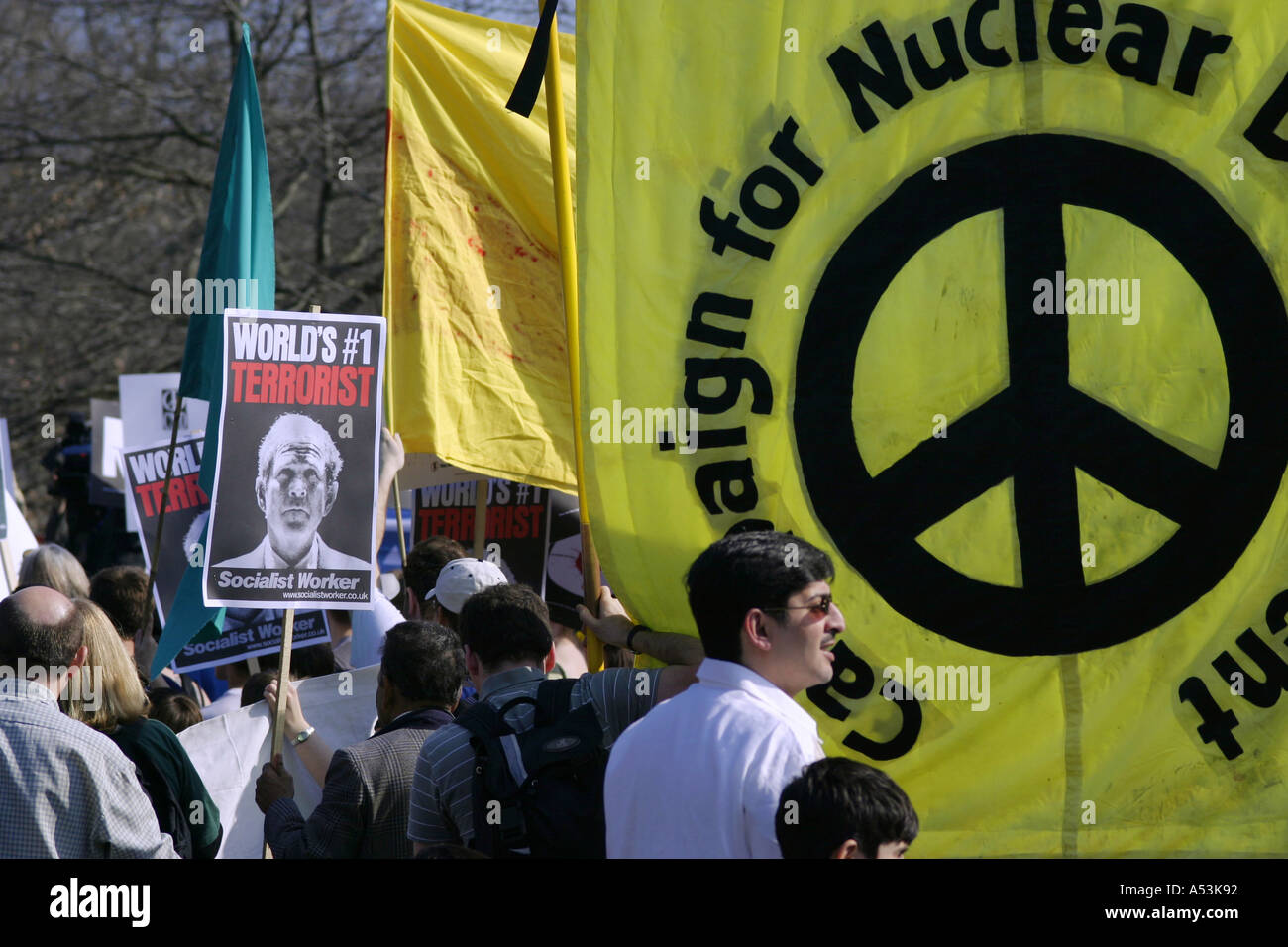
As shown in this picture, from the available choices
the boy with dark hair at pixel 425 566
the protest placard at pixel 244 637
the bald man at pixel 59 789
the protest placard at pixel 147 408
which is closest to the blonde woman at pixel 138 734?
the bald man at pixel 59 789

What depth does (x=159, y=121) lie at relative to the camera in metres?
14.8

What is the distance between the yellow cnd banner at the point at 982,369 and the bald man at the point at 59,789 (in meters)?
1.08

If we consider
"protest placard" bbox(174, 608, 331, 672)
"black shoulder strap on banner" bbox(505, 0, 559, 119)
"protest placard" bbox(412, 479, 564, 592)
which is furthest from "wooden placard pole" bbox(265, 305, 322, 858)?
"protest placard" bbox(412, 479, 564, 592)

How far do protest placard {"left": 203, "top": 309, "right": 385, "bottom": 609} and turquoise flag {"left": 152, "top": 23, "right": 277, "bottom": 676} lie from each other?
954 millimetres

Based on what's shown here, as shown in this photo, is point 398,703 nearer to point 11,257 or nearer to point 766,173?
point 766,173

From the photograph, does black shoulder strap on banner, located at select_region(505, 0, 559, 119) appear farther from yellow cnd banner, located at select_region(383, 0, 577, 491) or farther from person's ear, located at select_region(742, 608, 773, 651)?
yellow cnd banner, located at select_region(383, 0, 577, 491)

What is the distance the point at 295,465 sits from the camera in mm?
4336

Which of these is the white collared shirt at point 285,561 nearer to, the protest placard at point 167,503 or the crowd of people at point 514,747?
the crowd of people at point 514,747

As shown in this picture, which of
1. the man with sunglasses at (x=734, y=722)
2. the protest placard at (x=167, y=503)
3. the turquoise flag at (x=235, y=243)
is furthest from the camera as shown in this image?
the protest placard at (x=167, y=503)

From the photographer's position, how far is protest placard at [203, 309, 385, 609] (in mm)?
4273

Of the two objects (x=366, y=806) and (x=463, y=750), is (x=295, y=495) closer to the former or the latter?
(x=366, y=806)

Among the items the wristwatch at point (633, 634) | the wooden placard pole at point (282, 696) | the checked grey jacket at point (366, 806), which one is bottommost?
the checked grey jacket at point (366, 806)

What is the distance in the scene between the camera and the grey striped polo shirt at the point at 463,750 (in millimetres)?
3080

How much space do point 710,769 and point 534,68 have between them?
1.76 meters
